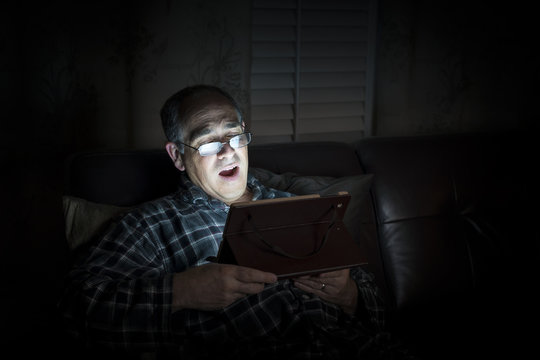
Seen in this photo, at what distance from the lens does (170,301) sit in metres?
1.14

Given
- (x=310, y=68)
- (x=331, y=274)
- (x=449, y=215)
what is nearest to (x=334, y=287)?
(x=331, y=274)

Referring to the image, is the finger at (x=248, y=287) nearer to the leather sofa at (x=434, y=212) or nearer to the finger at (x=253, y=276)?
the finger at (x=253, y=276)

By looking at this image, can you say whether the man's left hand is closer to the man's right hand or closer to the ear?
the man's right hand

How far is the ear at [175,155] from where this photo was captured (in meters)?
1.48

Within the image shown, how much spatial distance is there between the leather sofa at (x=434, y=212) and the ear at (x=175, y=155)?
11cm

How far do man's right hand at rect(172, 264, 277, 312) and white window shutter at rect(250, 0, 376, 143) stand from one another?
1207 millimetres

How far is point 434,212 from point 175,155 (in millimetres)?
937

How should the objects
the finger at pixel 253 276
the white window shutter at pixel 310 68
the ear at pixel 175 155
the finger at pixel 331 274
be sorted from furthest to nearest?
the white window shutter at pixel 310 68
the ear at pixel 175 155
the finger at pixel 331 274
the finger at pixel 253 276

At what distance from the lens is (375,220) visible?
1754 millimetres

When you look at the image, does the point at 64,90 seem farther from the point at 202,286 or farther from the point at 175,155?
the point at 202,286

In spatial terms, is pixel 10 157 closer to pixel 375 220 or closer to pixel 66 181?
pixel 66 181

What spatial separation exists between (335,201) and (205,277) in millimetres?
342

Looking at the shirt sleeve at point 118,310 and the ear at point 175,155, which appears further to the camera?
the ear at point 175,155

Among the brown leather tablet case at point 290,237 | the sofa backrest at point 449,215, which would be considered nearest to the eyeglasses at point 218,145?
the brown leather tablet case at point 290,237
